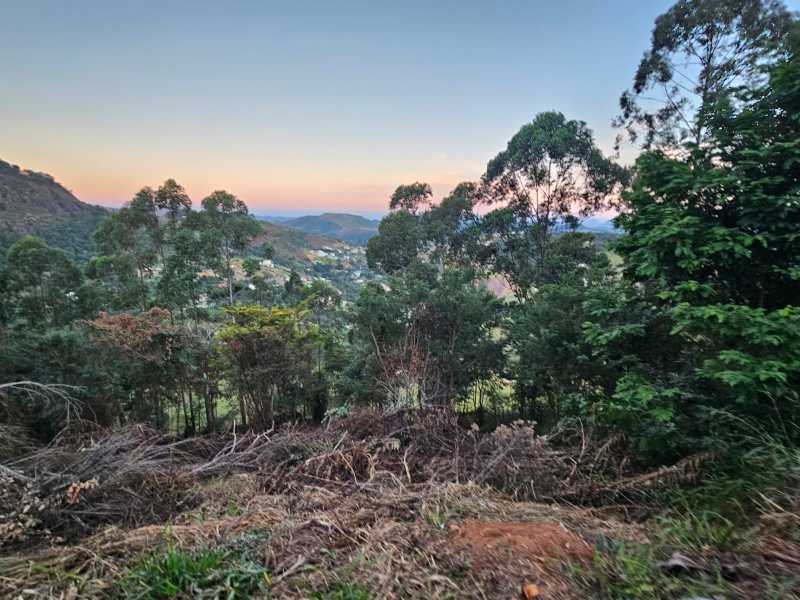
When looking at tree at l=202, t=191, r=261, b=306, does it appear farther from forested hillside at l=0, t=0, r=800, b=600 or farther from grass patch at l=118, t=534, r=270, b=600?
grass patch at l=118, t=534, r=270, b=600

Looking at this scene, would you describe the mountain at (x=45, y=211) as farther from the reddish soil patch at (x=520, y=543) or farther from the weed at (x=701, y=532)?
the weed at (x=701, y=532)

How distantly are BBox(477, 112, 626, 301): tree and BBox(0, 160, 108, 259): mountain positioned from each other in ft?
77.1

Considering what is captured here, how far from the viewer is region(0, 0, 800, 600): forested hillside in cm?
161

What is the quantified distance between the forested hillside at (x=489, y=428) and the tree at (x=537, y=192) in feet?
7.97

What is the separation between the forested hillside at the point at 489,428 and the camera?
5.27 ft

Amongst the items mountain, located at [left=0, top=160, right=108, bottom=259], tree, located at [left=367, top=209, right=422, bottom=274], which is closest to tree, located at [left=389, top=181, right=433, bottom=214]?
tree, located at [left=367, top=209, right=422, bottom=274]

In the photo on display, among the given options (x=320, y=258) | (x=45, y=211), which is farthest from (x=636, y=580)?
(x=320, y=258)

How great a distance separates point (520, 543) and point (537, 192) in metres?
→ 13.0

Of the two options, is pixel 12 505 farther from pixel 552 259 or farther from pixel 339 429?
pixel 552 259

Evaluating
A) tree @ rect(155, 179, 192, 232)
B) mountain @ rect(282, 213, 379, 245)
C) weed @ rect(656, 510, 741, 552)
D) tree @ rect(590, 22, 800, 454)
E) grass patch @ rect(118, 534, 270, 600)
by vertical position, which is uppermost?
mountain @ rect(282, 213, 379, 245)

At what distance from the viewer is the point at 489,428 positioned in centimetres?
1012

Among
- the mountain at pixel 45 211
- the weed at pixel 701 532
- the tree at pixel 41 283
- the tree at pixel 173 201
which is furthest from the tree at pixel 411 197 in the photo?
the mountain at pixel 45 211

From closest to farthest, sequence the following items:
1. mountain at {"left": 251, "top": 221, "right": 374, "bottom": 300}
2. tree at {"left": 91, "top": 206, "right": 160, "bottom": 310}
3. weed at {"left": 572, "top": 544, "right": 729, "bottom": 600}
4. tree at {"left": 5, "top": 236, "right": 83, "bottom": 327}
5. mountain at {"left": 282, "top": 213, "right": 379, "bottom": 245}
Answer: weed at {"left": 572, "top": 544, "right": 729, "bottom": 600} → tree at {"left": 5, "top": 236, "right": 83, "bottom": 327} → tree at {"left": 91, "top": 206, "right": 160, "bottom": 310} → mountain at {"left": 251, "top": 221, "right": 374, "bottom": 300} → mountain at {"left": 282, "top": 213, "right": 379, "bottom": 245}

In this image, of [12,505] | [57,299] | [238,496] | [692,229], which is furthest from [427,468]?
[57,299]
